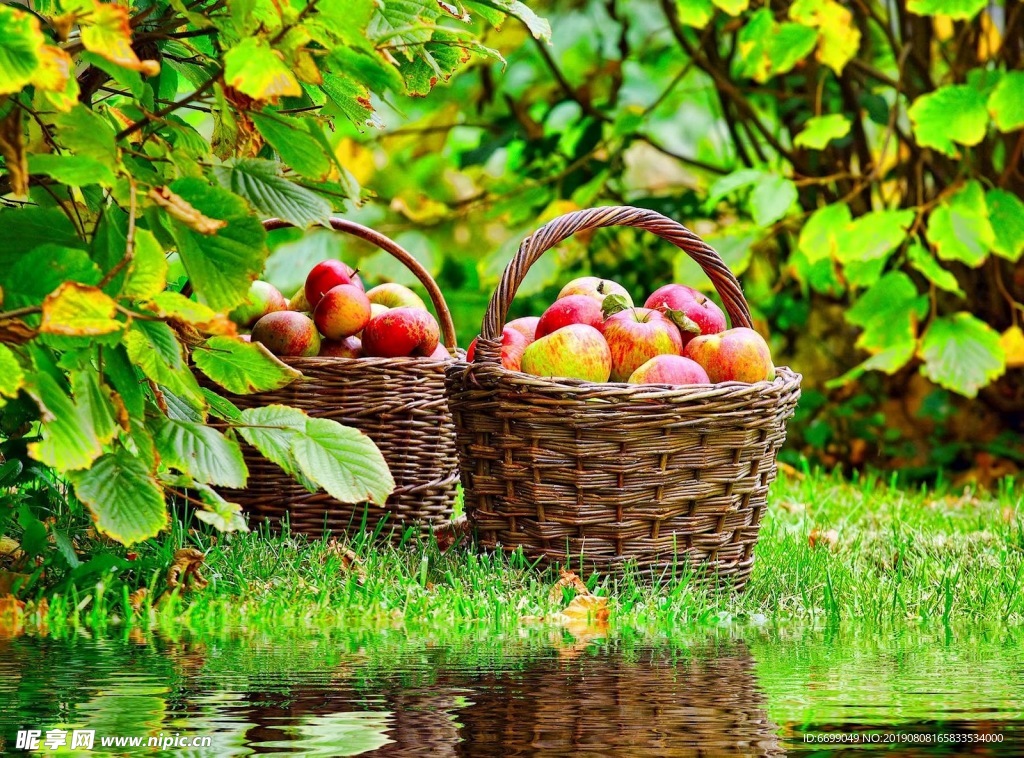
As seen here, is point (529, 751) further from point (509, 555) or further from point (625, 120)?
point (625, 120)

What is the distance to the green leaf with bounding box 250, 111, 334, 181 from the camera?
Result: 135cm

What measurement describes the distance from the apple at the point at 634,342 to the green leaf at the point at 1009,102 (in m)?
1.60

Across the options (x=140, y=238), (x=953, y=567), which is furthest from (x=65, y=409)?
(x=953, y=567)

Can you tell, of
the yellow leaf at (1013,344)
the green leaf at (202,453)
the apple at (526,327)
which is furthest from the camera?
the yellow leaf at (1013,344)

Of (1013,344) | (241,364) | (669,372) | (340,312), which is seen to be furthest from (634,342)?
(1013,344)

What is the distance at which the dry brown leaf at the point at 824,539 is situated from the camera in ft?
8.07

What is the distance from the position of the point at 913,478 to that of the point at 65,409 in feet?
11.3

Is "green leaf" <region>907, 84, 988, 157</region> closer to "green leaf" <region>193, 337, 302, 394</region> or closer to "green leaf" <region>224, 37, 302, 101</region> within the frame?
"green leaf" <region>193, 337, 302, 394</region>

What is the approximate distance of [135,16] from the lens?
1.46 metres

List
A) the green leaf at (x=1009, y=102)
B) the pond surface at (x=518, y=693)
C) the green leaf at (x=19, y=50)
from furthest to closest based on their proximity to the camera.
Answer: the green leaf at (x=1009, y=102), the green leaf at (x=19, y=50), the pond surface at (x=518, y=693)

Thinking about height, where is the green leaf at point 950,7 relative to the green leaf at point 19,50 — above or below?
above

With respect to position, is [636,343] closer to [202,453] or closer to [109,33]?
[202,453]

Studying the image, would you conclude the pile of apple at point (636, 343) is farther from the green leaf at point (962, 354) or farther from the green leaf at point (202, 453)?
the green leaf at point (962, 354)

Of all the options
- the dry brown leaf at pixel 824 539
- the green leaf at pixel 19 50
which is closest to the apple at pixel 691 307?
the dry brown leaf at pixel 824 539
